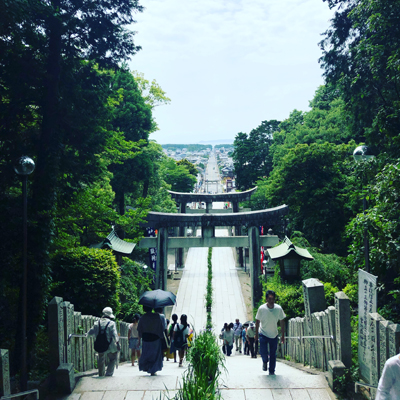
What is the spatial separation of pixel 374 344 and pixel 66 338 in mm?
4601

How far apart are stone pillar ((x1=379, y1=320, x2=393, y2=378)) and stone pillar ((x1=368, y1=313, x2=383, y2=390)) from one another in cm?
5

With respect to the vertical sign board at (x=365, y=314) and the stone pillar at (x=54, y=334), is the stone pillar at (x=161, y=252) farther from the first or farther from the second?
the vertical sign board at (x=365, y=314)

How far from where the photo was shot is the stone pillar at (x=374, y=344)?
5.11 m

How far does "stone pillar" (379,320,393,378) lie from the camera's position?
484 centimetres

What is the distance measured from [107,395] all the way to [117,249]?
8865 mm

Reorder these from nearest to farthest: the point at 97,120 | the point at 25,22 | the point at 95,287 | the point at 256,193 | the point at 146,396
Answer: the point at 146,396 → the point at 25,22 → the point at 95,287 → the point at 97,120 → the point at 256,193

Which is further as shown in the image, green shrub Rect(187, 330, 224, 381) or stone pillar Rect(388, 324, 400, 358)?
green shrub Rect(187, 330, 224, 381)

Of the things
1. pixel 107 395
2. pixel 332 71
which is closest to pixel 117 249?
pixel 107 395

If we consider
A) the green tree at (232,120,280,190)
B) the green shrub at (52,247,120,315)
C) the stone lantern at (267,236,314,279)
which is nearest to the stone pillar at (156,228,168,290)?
the stone lantern at (267,236,314,279)

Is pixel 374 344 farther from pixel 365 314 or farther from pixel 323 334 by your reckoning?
pixel 323 334

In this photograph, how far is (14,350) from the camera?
8.78 meters

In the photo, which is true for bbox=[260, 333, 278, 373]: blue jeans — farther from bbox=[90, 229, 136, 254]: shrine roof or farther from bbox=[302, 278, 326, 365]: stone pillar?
bbox=[90, 229, 136, 254]: shrine roof

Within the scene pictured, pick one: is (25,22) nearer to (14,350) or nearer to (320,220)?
(14,350)

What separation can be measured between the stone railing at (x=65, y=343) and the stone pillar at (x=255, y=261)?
14727 mm
